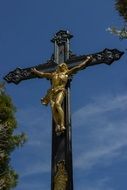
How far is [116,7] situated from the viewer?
10.0 metres

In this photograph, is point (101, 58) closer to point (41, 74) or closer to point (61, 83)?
point (61, 83)

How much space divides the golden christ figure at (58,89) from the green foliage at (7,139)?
10.6ft

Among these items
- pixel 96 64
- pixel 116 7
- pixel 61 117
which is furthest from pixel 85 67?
pixel 116 7

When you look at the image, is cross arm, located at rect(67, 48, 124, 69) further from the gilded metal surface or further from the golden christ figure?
the gilded metal surface

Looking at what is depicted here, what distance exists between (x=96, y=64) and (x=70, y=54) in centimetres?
69

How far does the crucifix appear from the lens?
427 inches

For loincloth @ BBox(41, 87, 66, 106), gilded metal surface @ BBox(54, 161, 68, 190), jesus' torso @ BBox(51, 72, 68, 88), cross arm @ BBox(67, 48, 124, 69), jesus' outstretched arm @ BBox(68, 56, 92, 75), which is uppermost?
cross arm @ BBox(67, 48, 124, 69)

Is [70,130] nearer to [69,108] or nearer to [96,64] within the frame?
[69,108]

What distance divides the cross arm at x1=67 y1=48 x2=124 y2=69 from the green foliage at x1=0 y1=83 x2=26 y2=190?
3.44 meters

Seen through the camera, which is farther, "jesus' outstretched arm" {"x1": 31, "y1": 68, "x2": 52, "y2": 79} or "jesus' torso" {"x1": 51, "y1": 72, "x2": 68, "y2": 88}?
"jesus' outstretched arm" {"x1": 31, "y1": 68, "x2": 52, "y2": 79}

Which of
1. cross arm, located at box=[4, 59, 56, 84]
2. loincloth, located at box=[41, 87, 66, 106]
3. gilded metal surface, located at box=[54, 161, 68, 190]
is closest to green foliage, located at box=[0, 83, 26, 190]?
cross arm, located at box=[4, 59, 56, 84]

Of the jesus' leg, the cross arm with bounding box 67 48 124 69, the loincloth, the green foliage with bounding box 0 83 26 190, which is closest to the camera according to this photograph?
the jesus' leg

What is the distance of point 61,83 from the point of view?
11.9 m

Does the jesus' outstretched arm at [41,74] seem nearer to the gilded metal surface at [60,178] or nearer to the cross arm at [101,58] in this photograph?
the cross arm at [101,58]
